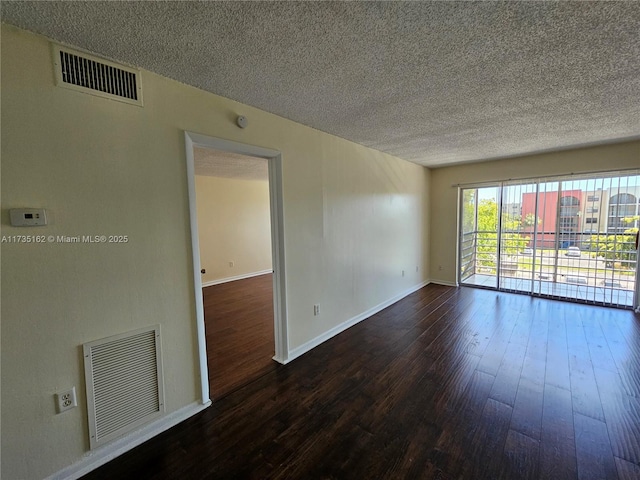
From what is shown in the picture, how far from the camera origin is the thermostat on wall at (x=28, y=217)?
50.4 inches

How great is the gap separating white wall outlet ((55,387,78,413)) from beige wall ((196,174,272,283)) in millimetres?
4248

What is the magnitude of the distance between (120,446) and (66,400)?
0.46 metres

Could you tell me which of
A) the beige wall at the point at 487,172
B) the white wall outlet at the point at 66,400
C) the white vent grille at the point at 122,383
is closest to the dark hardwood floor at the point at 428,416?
the white vent grille at the point at 122,383

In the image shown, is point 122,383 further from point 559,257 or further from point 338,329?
point 559,257

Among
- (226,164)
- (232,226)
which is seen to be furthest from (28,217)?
(232,226)

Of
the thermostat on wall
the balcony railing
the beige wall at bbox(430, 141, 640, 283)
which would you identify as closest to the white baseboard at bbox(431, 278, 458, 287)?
the beige wall at bbox(430, 141, 640, 283)

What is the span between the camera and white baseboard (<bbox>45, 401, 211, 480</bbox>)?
1474 mm

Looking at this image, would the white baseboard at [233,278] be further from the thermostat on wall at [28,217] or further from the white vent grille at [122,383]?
the thermostat on wall at [28,217]

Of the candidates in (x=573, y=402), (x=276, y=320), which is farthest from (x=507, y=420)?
(x=276, y=320)

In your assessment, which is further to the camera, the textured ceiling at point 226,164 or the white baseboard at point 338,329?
the textured ceiling at point 226,164

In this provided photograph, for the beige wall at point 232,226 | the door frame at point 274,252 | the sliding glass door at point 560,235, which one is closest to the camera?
the door frame at point 274,252

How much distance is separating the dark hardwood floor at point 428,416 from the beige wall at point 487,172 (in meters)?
2.27

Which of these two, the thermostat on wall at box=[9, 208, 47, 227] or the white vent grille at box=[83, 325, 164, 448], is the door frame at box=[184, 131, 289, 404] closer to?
the white vent grille at box=[83, 325, 164, 448]

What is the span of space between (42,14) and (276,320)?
246 cm
